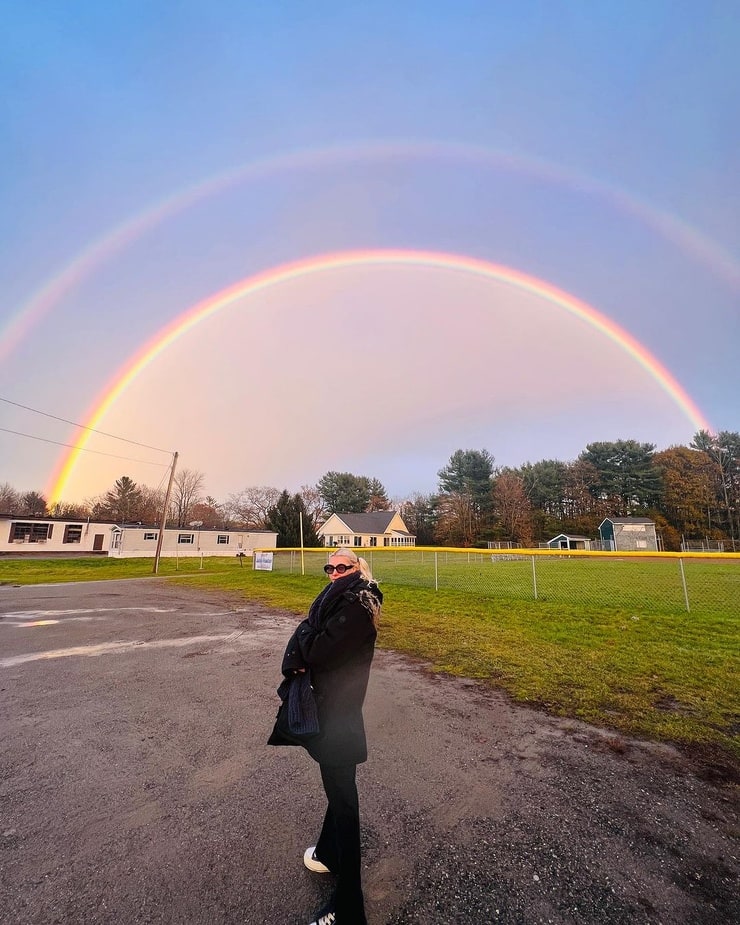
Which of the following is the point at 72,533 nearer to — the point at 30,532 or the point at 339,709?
the point at 30,532

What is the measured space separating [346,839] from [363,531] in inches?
2236

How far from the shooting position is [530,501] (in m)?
61.2

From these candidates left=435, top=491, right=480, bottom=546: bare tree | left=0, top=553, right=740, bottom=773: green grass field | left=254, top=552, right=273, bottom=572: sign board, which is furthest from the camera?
left=435, top=491, right=480, bottom=546: bare tree

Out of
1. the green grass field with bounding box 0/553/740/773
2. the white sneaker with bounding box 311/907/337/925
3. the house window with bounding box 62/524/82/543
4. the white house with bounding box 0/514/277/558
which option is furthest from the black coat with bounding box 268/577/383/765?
the house window with bounding box 62/524/82/543

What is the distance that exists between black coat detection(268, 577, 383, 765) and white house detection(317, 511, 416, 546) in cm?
5413

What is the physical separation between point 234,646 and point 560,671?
523 cm

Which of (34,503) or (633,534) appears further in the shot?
(34,503)

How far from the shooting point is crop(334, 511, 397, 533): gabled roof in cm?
5844

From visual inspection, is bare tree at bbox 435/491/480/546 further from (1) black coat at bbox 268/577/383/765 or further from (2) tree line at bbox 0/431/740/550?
(1) black coat at bbox 268/577/383/765

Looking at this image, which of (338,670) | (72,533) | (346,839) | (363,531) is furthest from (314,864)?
(363,531)

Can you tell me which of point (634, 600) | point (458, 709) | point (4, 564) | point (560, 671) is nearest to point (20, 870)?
point (458, 709)

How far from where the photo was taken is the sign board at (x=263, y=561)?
22.2 metres

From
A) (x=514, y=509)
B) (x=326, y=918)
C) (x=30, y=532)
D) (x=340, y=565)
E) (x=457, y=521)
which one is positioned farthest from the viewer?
(x=457, y=521)

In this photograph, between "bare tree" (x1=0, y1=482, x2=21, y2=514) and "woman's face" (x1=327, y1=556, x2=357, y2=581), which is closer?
"woman's face" (x1=327, y1=556, x2=357, y2=581)
